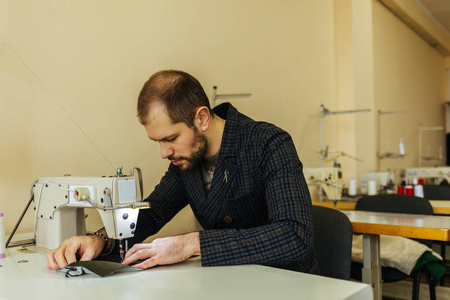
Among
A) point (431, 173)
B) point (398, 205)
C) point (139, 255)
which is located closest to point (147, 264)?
point (139, 255)

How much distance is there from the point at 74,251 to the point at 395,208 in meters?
1.93

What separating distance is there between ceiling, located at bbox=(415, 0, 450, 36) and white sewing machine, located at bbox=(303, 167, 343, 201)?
426 centimetres

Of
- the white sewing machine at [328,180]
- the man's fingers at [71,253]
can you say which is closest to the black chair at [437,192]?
the white sewing machine at [328,180]

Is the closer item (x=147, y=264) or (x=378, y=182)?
(x=147, y=264)

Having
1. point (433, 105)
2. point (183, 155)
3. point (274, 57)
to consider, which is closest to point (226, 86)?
point (274, 57)

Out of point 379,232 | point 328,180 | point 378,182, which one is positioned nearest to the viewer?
point 379,232

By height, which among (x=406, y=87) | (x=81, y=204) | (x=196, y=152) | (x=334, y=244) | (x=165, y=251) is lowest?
(x=334, y=244)

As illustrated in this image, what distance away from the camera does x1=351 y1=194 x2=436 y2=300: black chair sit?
2082 mm

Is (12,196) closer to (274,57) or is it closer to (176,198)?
(176,198)

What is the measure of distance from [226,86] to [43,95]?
1.31 meters

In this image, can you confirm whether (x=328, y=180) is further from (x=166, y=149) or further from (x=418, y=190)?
(x=166, y=149)

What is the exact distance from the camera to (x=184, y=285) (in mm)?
967

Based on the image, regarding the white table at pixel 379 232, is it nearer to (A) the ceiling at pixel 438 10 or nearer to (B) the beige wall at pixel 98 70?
(B) the beige wall at pixel 98 70

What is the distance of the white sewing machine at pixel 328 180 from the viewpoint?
9.43 feet
